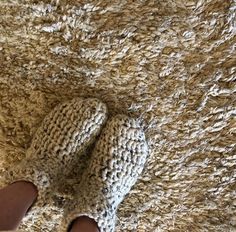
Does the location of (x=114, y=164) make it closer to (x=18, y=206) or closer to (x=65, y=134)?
(x=65, y=134)

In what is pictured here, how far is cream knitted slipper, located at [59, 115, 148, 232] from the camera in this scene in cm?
101

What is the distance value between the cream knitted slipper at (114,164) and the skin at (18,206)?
0.16ft

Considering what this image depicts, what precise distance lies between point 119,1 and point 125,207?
0.49 metres

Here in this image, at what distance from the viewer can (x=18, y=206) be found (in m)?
A: 0.94

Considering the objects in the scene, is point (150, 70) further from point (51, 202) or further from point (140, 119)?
point (51, 202)

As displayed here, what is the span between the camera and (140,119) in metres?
1.08

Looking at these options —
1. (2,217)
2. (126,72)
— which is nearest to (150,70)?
(126,72)

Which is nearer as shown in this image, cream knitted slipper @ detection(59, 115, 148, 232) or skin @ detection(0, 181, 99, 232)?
skin @ detection(0, 181, 99, 232)

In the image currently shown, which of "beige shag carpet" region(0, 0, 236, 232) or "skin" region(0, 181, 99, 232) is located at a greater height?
"beige shag carpet" region(0, 0, 236, 232)

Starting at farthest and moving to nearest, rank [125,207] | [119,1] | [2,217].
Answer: [125,207]
[119,1]
[2,217]

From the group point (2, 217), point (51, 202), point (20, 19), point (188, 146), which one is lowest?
point (2, 217)

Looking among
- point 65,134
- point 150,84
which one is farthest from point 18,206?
point 150,84

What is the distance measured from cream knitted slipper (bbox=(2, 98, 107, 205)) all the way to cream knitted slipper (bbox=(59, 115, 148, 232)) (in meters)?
0.04

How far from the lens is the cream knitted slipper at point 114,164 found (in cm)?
101
